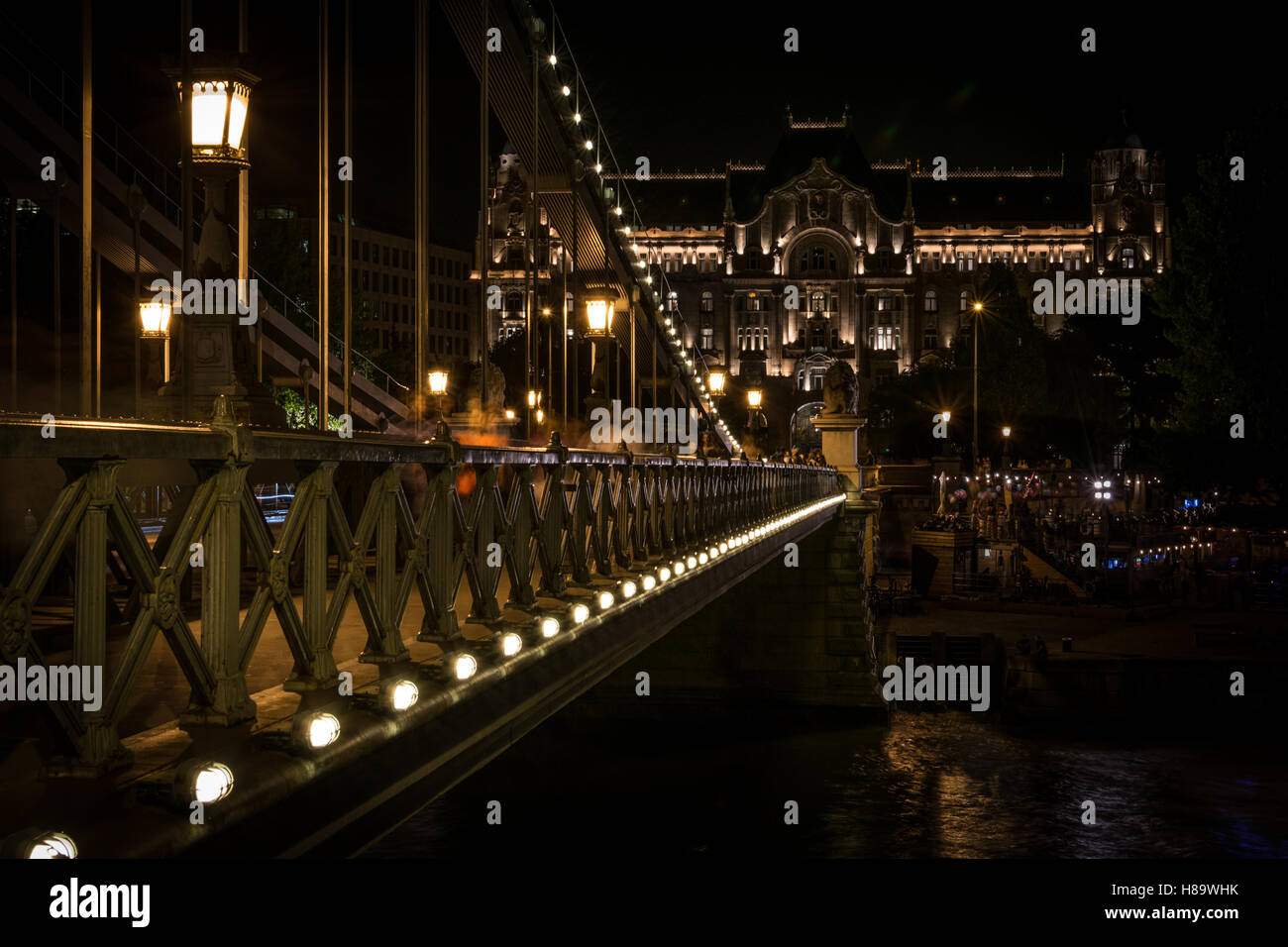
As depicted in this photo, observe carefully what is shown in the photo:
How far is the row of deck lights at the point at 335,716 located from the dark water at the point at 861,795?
17005mm

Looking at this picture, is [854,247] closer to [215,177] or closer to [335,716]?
[215,177]

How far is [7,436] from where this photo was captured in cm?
332

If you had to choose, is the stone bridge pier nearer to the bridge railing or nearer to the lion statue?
the lion statue

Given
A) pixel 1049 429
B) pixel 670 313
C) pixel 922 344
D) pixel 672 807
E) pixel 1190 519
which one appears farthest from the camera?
pixel 922 344

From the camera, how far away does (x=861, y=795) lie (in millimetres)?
31375

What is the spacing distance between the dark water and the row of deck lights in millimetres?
17005

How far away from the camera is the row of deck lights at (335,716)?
3537 mm

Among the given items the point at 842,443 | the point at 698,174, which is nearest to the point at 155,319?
the point at 842,443

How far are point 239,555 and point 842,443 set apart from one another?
37399 mm

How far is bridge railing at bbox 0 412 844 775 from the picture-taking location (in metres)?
3.65

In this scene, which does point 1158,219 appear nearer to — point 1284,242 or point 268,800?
point 1284,242

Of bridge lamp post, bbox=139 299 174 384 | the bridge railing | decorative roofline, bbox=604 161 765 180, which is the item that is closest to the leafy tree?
bridge lamp post, bbox=139 299 174 384
